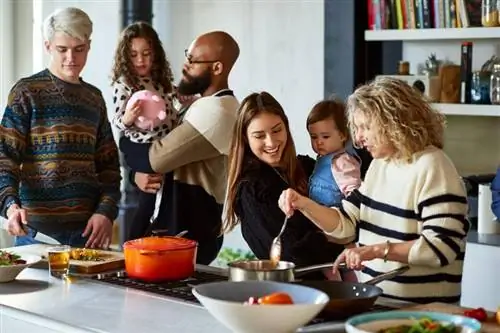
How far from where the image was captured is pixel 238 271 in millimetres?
2604

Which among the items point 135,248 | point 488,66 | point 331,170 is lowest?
point 135,248

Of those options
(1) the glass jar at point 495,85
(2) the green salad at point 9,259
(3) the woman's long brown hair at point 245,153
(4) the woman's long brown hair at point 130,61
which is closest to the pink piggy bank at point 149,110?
Result: (4) the woman's long brown hair at point 130,61

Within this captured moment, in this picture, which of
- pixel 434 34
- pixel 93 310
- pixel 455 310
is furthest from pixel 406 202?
pixel 434 34

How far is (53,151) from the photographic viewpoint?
374 centimetres

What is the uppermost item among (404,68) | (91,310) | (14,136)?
(404,68)

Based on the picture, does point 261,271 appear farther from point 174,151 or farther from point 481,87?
point 481,87

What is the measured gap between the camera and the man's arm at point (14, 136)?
143 inches

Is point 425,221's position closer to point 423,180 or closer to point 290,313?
point 423,180

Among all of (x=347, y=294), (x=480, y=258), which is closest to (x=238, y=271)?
(x=347, y=294)

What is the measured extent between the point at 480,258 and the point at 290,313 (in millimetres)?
2348

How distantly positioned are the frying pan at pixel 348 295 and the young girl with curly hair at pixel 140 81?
4.72 ft

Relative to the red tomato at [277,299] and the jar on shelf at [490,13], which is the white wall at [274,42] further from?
the red tomato at [277,299]

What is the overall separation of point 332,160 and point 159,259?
73 centimetres

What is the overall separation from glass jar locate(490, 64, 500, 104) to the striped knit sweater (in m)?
1.84
